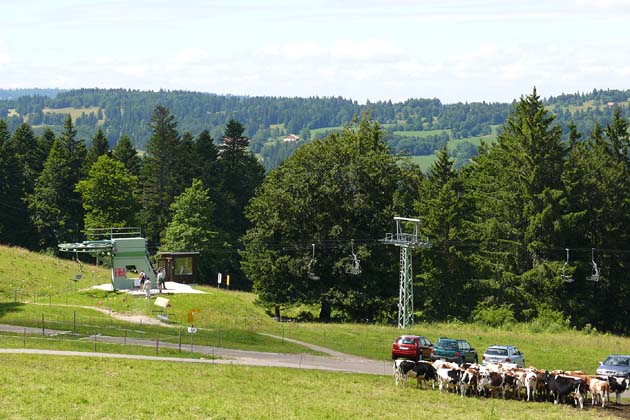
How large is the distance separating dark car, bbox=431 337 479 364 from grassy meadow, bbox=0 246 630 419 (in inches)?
188

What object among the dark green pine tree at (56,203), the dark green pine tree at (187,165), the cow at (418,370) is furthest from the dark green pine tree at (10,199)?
the cow at (418,370)

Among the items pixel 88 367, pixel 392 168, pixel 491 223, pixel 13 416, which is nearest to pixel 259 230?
pixel 392 168

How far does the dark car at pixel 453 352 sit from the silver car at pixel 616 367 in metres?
6.63

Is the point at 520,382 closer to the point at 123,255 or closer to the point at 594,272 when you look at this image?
the point at 123,255

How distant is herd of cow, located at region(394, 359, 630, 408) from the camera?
38438mm

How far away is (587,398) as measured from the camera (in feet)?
132

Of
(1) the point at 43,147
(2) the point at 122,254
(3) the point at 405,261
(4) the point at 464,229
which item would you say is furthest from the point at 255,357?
(1) the point at 43,147

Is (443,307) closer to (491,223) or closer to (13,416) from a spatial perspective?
(491,223)

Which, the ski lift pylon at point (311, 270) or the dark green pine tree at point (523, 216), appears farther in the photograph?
the dark green pine tree at point (523, 216)

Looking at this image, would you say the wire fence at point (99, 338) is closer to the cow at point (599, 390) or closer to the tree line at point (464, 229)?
the cow at point (599, 390)

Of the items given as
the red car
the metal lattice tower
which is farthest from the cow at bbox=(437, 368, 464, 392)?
the metal lattice tower

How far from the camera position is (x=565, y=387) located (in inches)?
1512

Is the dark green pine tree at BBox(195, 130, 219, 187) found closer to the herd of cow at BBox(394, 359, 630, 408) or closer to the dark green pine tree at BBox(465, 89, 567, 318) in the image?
the dark green pine tree at BBox(465, 89, 567, 318)

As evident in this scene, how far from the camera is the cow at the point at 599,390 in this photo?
126 feet
